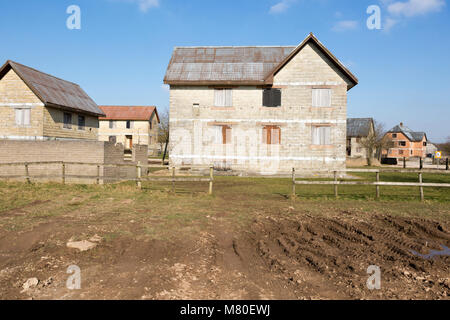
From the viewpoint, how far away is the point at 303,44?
22.9m

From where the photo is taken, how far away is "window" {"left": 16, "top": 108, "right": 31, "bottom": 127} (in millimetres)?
24172

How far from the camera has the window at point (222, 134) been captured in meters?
23.7

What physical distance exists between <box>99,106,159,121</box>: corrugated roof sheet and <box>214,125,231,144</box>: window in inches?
1187

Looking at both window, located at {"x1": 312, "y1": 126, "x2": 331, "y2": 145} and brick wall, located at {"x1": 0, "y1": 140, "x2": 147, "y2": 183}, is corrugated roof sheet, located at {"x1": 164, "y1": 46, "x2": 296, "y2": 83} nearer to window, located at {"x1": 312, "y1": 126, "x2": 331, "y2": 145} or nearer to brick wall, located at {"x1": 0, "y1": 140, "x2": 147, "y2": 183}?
window, located at {"x1": 312, "y1": 126, "x2": 331, "y2": 145}

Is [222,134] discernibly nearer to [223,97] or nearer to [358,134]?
[223,97]

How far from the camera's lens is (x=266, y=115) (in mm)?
23516

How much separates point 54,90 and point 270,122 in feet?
61.6

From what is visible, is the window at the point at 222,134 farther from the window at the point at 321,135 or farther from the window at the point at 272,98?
the window at the point at 321,135

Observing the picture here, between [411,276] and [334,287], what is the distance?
4.65 ft

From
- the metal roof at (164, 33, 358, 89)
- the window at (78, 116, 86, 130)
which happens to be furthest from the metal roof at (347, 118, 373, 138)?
the window at (78, 116, 86, 130)

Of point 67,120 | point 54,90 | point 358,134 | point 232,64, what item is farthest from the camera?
point 358,134

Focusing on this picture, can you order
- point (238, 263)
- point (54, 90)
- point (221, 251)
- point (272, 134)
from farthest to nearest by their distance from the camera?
point (54, 90), point (272, 134), point (221, 251), point (238, 263)

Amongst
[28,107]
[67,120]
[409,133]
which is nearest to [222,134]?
[67,120]

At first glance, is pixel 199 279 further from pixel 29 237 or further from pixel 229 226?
pixel 29 237
